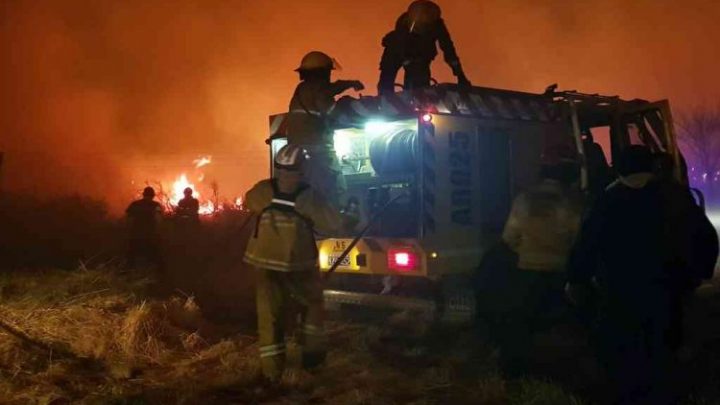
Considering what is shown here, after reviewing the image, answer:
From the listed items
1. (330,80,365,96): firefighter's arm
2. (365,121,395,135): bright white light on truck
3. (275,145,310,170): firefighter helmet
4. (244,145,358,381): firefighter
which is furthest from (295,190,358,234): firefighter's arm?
(330,80,365,96): firefighter's arm

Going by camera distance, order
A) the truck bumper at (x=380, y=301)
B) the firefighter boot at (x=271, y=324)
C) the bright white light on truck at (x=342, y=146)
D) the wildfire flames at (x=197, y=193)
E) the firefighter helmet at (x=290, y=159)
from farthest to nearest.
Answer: the wildfire flames at (x=197, y=193) → the bright white light on truck at (x=342, y=146) → the truck bumper at (x=380, y=301) → the firefighter helmet at (x=290, y=159) → the firefighter boot at (x=271, y=324)

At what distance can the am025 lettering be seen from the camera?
599 cm

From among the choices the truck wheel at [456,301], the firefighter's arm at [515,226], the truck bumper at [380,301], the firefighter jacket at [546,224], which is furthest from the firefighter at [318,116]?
the firefighter jacket at [546,224]

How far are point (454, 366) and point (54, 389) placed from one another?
2.79 m

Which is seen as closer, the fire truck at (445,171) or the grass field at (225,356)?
the grass field at (225,356)

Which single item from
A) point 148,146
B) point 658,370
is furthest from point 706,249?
point 148,146

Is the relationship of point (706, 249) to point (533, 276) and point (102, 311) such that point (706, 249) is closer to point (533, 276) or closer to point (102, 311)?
point (533, 276)

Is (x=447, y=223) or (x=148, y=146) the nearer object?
(x=447, y=223)

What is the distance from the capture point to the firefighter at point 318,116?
6488mm

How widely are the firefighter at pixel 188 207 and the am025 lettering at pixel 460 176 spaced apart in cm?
707

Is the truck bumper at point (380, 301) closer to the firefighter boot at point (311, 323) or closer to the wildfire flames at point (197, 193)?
the firefighter boot at point (311, 323)

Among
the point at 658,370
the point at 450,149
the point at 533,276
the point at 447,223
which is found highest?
the point at 450,149

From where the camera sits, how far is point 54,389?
15.5 feet

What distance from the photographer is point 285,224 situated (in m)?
5.00
